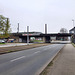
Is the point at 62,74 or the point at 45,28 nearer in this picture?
the point at 62,74

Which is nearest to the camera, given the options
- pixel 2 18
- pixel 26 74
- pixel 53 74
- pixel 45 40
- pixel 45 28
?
pixel 53 74

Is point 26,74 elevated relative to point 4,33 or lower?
lower

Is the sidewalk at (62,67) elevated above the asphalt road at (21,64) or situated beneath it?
elevated above

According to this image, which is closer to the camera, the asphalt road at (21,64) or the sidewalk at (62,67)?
the sidewalk at (62,67)

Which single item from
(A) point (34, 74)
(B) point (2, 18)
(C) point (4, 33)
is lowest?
(A) point (34, 74)

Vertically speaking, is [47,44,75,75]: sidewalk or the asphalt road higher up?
[47,44,75,75]: sidewalk

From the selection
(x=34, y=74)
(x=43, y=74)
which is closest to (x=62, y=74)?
(x=43, y=74)

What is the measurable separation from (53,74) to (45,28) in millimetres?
99810

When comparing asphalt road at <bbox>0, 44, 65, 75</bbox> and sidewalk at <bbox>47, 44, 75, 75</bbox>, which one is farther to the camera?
asphalt road at <bbox>0, 44, 65, 75</bbox>

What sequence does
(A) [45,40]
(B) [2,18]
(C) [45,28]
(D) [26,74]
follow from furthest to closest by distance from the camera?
(C) [45,28]
(A) [45,40]
(B) [2,18]
(D) [26,74]

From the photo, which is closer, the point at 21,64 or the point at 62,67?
the point at 62,67

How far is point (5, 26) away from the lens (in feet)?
91.3

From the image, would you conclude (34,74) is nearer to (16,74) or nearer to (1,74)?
(16,74)

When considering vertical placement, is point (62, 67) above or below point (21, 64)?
above
